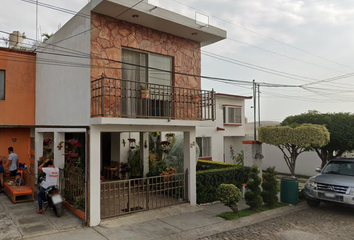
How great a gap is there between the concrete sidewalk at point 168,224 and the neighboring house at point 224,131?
357 inches

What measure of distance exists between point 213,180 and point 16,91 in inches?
347

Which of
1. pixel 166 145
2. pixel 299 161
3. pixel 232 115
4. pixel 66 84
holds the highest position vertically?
pixel 66 84

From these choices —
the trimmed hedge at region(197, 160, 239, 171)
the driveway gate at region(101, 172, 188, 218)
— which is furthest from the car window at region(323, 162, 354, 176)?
the driveway gate at region(101, 172, 188, 218)

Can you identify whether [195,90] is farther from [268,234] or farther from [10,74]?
[10,74]

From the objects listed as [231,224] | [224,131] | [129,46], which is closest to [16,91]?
[129,46]

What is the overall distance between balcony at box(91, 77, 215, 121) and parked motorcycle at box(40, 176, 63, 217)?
251 cm

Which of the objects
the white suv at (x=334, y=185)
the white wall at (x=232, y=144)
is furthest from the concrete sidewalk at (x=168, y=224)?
the white wall at (x=232, y=144)

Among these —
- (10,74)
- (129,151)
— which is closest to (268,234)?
(129,151)

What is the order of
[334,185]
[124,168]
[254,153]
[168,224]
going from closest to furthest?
1. [168,224]
2. [334,185]
3. [254,153]
4. [124,168]

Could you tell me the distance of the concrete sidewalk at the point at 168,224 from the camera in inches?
255

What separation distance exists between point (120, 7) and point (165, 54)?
2.23m

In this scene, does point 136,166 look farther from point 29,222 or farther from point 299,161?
point 299,161

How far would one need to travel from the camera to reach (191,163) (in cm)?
920

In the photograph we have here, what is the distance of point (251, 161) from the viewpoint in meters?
10.5
